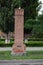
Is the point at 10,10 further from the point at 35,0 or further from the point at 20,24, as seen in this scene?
the point at 20,24

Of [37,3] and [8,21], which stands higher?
[37,3]

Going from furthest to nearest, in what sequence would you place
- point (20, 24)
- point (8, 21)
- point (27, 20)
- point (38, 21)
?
point (8, 21) → point (27, 20) → point (38, 21) → point (20, 24)

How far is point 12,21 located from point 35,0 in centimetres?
418

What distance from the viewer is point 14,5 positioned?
31953mm

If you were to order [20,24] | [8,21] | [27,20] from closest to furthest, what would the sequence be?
1. [20,24]
2. [27,20]
3. [8,21]

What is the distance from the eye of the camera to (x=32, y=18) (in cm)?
3262

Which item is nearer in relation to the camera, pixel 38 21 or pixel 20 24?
pixel 20 24

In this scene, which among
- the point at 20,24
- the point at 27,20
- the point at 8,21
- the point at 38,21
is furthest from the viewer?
the point at 8,21

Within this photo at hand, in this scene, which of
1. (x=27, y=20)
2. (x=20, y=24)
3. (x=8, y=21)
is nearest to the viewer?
(x=20, y=24)

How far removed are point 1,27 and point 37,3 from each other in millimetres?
5880

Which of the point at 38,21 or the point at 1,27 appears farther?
the point at 1,27

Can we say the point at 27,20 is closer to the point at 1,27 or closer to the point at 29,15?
the point at 29,15

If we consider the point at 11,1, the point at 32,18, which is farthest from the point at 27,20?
the point at 11,1

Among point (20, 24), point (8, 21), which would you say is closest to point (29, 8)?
point (8, 21)
